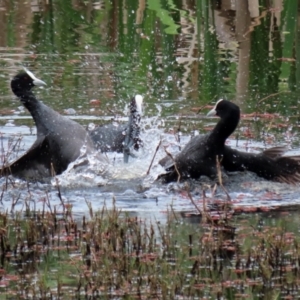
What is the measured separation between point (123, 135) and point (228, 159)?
1003mm

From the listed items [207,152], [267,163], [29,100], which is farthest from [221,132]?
[29,100]

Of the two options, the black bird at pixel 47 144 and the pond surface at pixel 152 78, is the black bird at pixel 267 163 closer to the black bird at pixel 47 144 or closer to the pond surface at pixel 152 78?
the pond surface at pixel 152 78

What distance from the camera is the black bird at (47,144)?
7570 millimetres

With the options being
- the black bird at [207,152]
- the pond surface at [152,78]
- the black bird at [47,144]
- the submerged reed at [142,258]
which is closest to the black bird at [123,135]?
the pond surface at [152,78]

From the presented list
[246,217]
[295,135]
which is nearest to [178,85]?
[295,135]

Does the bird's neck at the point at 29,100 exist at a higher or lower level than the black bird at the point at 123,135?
higher

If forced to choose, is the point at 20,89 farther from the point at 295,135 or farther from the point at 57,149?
the point at 295,135

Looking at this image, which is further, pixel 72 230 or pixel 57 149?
pixel 57 149

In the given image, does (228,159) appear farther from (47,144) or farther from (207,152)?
(47,144)

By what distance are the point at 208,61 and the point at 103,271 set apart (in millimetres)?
6104

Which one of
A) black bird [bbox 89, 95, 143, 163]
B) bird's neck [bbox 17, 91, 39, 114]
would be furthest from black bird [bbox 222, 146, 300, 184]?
bird's neck [bbox 17, 91, 39, 114]

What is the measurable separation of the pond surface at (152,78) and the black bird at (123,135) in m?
0.10

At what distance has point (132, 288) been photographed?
15.2ft

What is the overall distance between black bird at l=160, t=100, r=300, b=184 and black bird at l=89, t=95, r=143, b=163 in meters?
0.44
